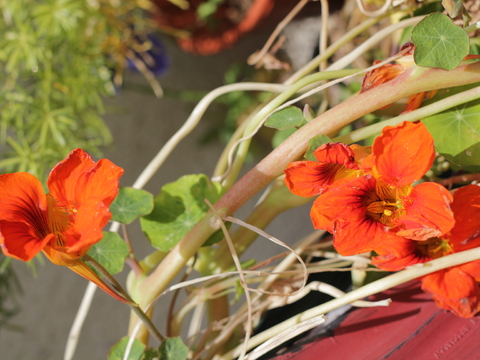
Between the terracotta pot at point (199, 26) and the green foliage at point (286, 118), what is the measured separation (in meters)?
Answer: 0.52

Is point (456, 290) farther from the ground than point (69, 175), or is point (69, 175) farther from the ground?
point (69, 175)

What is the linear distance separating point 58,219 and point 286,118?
6.9 inches

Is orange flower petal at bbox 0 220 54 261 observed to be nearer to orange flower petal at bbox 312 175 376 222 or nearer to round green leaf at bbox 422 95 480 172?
orange flower petal at bbox 312 175 376 222

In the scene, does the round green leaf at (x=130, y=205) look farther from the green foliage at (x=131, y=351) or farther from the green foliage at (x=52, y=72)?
the green foliage at (x=52, y=72)

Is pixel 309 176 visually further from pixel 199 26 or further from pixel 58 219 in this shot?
pixel 199 26

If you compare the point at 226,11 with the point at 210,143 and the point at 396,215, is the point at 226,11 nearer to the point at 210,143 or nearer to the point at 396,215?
the point at 210,143

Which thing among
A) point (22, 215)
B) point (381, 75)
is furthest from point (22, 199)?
point (381, 75)

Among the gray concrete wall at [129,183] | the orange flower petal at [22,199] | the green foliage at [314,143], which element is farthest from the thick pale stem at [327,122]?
the gray concrete wall at [129,183]

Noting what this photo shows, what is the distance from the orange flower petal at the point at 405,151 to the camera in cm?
21

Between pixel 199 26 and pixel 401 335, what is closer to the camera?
pixel 401 335

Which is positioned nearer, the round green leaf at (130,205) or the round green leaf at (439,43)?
the round green leaf at (439,43)

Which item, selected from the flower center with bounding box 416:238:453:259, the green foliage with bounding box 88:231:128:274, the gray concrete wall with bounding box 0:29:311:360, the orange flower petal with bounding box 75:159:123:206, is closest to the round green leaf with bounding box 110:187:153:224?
the green foliage with bounding box 88:231:128:274

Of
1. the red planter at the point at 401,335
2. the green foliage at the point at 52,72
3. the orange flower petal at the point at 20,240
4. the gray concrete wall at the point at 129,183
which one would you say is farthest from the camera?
the gray concrete wall at the point at 129,183

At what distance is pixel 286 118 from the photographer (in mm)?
306
